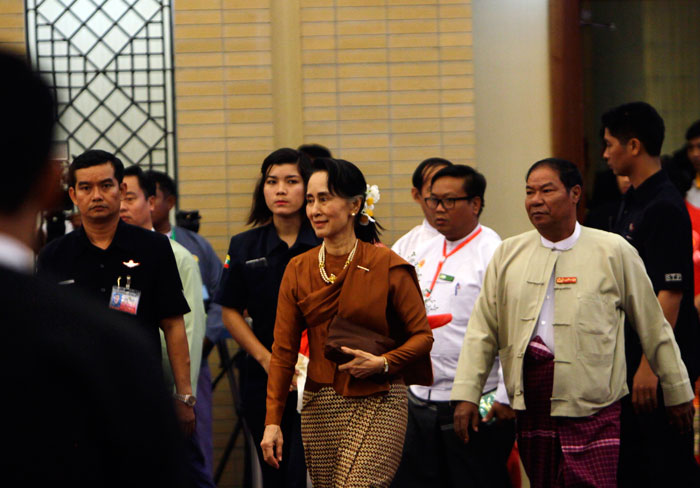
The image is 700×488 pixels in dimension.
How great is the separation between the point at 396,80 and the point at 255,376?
2713 mm

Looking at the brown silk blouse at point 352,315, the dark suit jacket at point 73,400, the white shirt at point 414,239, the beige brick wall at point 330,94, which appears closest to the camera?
the dark suit jacket at point 73,400

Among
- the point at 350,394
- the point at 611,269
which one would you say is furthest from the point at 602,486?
the point at 350,394

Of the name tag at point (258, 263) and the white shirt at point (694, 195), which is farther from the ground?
the white shirt at point (694, 195)

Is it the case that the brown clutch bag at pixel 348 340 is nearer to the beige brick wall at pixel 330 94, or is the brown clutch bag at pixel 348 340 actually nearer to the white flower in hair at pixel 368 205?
the white flower in hair at pixel 368 205

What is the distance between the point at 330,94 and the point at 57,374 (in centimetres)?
617

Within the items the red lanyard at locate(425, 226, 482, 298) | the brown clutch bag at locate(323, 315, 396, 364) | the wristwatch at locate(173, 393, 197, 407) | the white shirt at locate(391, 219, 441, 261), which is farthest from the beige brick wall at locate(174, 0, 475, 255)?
the brown clutch bag at locate(323, 315, 396, 364)

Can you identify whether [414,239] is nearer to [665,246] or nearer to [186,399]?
[665,246]

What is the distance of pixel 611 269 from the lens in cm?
522

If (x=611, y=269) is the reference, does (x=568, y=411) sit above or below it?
below

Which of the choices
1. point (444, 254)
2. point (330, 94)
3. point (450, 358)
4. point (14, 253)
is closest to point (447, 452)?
point (450, 358)

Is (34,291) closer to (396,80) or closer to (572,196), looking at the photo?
(572,196)

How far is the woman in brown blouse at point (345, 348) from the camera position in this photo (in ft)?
15.4

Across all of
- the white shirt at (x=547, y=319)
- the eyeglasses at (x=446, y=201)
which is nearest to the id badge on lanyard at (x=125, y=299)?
the white shirt at (x=547, y=319)

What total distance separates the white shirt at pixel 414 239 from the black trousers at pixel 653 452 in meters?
1.62
